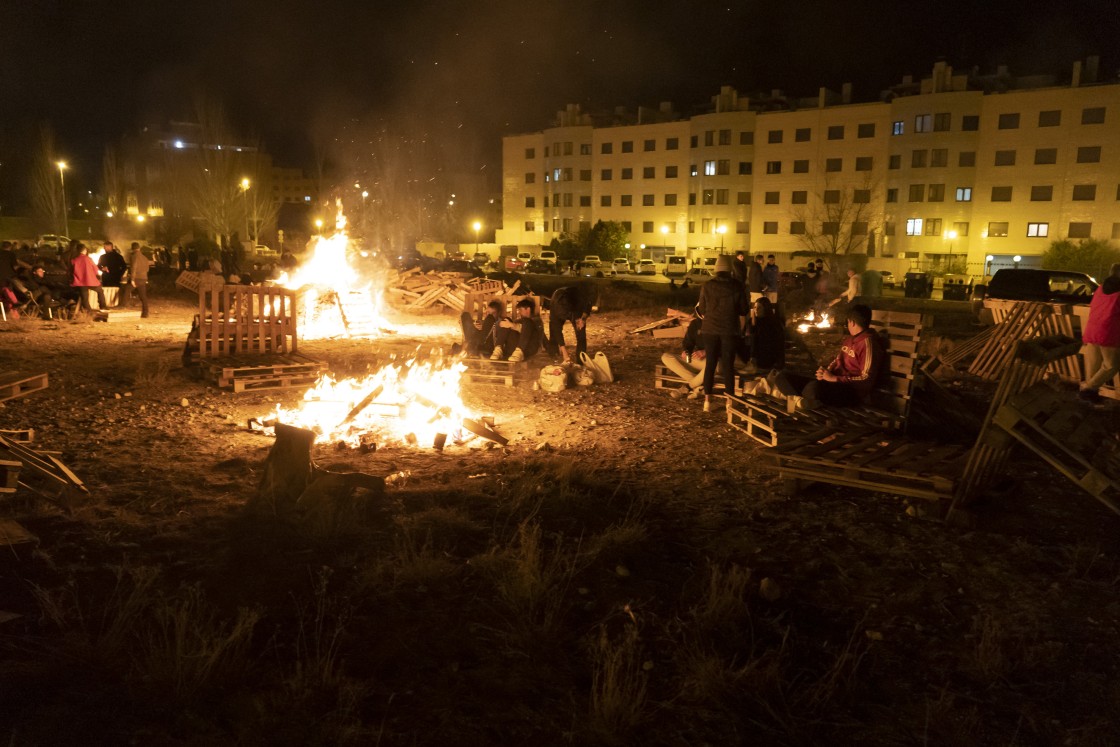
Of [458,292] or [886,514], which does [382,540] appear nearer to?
[886,514]

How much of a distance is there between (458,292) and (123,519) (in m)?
15.1

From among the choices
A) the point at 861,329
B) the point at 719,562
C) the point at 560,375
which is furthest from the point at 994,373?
the point at 719,562

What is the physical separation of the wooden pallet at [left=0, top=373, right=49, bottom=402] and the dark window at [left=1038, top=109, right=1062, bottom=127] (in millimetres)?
56968

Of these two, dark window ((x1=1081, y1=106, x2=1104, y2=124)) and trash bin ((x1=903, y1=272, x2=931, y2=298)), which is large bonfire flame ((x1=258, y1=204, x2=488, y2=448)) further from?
dark window ((x1=1081, y1=106, x2=1104, y2=124))

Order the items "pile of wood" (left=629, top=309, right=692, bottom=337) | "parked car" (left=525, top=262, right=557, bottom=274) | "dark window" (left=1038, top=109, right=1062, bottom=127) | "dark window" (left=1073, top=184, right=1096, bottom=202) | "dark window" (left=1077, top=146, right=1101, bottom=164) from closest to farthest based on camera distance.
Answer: "pile of wood" (left=629, top=309, right=692, bottom=337) → "dark window" (left=1077, top=146, right=1101, bottom=164) → "dark window" (left=1073, top=184, right=1096, bottom=202) → "dark window" (left=1038, top=109, right=1062, bottom=127) → "parked car" (left=525, top=262, right=557, bottom=274)

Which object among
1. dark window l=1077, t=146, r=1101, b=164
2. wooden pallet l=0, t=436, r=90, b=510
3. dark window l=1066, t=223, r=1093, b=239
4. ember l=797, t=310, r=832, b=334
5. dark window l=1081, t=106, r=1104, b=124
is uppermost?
dark window l=1081, t=106, r=1104, b=124

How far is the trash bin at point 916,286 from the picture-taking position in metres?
35.0

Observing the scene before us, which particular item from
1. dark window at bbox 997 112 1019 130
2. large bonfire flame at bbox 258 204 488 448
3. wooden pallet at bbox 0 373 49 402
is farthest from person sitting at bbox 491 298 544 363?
dark window at bbox 997 112 1019 130

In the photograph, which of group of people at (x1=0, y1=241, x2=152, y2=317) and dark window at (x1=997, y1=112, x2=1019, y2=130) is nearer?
group of people at (x1=0, y1=241, x2=152, y2=317)

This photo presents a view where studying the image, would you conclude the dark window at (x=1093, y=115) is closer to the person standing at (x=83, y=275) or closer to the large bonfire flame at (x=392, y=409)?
the large bonfire flame at (x=392, y=409)

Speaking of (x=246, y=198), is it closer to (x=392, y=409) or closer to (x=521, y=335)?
(x=521, y=335)

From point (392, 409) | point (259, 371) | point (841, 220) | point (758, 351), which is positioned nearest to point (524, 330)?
point (392, 409)

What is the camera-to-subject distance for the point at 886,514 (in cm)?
552

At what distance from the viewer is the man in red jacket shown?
23.9 ft
